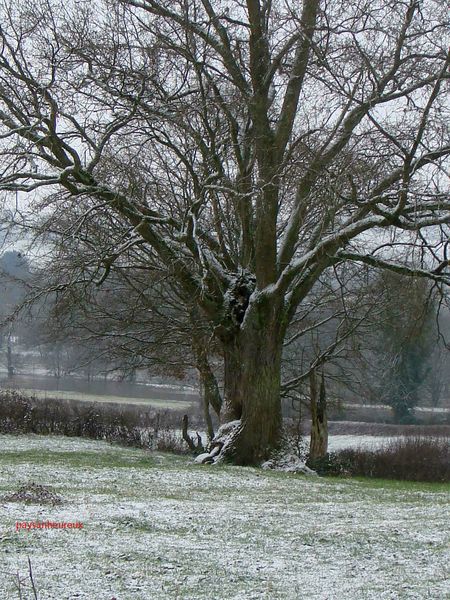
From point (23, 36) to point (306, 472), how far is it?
10561mm

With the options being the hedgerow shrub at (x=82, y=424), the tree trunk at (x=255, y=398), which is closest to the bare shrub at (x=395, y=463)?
the tree trunk at (x=255, y=398)

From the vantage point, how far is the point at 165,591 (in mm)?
5305

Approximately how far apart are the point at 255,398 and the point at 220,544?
9.73 m

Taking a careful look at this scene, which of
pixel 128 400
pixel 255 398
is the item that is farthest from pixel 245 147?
pixel 128 400

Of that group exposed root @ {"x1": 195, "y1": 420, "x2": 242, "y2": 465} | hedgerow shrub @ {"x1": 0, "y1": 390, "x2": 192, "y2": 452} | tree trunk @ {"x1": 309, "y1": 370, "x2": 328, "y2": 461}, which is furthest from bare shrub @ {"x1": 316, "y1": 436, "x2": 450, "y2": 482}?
hedgerow shrub @ {"x1": 0, "y1": 390, "x2": 192, "y2": 452}

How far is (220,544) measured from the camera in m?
6.74

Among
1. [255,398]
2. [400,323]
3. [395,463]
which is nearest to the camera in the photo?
[255,398]

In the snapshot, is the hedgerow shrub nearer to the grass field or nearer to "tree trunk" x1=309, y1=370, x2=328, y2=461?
"tree trunk" x1=309, y1=370, x2=328, y2=461

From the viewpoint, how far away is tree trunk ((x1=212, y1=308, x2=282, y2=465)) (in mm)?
16375

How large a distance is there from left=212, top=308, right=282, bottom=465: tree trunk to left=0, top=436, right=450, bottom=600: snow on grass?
5.06 m

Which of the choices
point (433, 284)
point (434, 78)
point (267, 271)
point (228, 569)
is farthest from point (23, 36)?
point (228, 569)

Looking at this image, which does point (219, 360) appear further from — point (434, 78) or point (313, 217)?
point (434, 78)

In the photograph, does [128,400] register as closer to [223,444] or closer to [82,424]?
[82,424]

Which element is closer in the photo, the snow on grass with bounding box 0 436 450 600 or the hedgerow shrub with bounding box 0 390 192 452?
the snow on grass with bounding box 0 436 450 600
